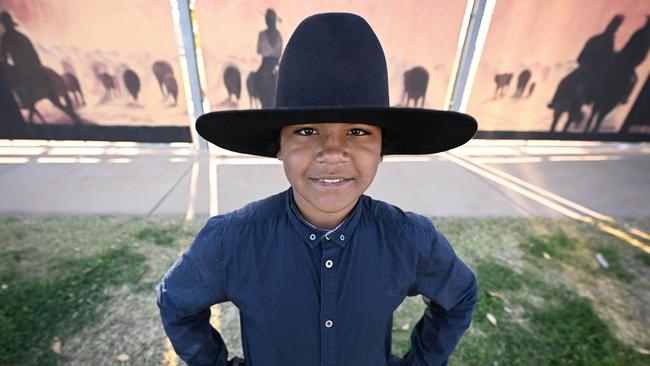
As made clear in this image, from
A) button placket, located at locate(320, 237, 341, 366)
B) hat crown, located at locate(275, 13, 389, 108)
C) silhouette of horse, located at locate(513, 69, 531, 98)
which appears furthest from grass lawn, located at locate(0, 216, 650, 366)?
silhouette of horse, located at locate(513, 69, 531, 98)

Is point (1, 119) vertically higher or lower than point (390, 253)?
lower

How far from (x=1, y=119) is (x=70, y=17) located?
2012 millimetres

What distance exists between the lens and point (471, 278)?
1.25 meters

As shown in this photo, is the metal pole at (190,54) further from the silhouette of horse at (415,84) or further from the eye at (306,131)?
the eye at (306,131)

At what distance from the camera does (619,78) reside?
Answer: 19.1 ft

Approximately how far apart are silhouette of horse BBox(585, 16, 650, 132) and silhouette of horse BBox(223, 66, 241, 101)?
6089mm

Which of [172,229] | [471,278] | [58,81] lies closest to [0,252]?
[172,229]

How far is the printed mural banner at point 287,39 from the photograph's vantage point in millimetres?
4914

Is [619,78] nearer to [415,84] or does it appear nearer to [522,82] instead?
[522,82]

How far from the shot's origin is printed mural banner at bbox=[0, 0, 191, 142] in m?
4.70

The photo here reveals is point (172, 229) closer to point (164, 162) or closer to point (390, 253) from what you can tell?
point (164, 162)

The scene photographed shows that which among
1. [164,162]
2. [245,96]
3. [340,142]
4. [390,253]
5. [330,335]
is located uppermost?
[340,142]

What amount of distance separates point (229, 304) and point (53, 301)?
125 cm

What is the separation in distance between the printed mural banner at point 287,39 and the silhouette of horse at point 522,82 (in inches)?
47.3
